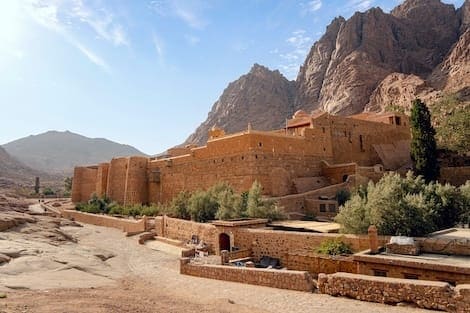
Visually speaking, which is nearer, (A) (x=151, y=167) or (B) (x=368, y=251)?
(B) (x=368, y=251)

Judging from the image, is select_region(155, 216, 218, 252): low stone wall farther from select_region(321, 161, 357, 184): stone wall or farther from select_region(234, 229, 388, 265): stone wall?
select_region(321, 161, 357, 184): stone wall

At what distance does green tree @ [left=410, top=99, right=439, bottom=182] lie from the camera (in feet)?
74.2

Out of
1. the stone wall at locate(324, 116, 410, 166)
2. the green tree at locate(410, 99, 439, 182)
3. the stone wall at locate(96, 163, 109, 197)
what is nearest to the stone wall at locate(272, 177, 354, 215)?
the green tree at locate(410, 99, 439, 182)

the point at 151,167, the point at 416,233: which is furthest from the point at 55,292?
the point at 151,167

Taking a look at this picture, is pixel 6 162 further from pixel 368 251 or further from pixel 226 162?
pixel 368 251

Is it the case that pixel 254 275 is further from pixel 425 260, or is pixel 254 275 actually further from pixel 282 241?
pixel 425 260

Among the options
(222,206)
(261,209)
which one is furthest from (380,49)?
(261,209)

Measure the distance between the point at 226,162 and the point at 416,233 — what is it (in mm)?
14578

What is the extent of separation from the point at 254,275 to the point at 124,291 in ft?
12.7

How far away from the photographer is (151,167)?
34438 millimetres

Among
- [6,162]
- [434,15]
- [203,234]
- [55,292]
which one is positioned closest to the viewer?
[55,292]

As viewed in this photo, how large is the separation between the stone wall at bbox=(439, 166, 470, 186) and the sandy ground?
62.6 feet

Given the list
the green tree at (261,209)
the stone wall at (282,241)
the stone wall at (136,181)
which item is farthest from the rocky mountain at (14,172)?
the stone wall at (282,241)

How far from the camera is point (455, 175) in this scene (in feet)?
79.1
